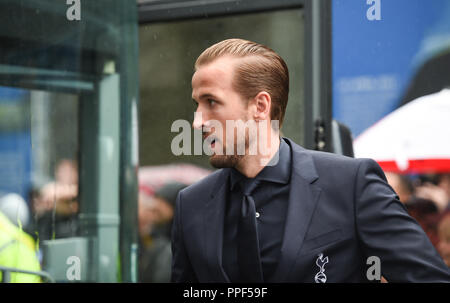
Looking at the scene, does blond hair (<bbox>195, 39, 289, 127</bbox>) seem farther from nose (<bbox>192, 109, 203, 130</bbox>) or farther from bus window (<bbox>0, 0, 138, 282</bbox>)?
bus window (<bbox>0, 0, 138, 282</bbox>)

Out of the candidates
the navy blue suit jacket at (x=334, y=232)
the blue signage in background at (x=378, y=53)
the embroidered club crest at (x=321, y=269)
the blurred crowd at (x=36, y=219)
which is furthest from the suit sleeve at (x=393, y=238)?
the blurred crowd at (x=36, y=219)

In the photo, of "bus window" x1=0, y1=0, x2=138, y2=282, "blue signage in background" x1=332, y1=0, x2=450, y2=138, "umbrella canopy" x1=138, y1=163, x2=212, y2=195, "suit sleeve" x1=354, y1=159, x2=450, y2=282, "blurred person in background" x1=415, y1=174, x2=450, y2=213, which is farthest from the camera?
"umbrella canopy" x1=138, y1=163, x2=212, y2=195

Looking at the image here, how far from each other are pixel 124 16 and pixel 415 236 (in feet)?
10.0

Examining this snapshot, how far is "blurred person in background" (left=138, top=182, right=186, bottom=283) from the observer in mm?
3975

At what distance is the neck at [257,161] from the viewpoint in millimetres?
1584

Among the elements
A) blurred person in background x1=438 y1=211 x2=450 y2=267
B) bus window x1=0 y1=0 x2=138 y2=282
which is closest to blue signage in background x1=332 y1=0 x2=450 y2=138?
blurred person in background x1=438 y1=211 x2=450 y2=267

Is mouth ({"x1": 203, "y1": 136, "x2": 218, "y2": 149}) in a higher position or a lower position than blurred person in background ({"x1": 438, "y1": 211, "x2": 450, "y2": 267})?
higher

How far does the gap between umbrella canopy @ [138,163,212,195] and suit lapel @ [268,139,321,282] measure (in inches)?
89.4

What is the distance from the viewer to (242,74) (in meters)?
1.55

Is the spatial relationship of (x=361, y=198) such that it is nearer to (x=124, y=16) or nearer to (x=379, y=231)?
(x=379, y=231)

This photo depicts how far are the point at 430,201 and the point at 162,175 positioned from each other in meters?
1.83

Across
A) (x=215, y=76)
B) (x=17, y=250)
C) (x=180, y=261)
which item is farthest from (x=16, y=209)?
(x=215, y=76)

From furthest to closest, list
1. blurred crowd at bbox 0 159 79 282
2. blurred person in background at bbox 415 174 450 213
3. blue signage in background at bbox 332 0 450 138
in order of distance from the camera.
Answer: blurred crowd at bbox 0 159 79 282
blurred person in background at bbox 415 174 450 213
blue signage in background at bbox 332 0 450 138
